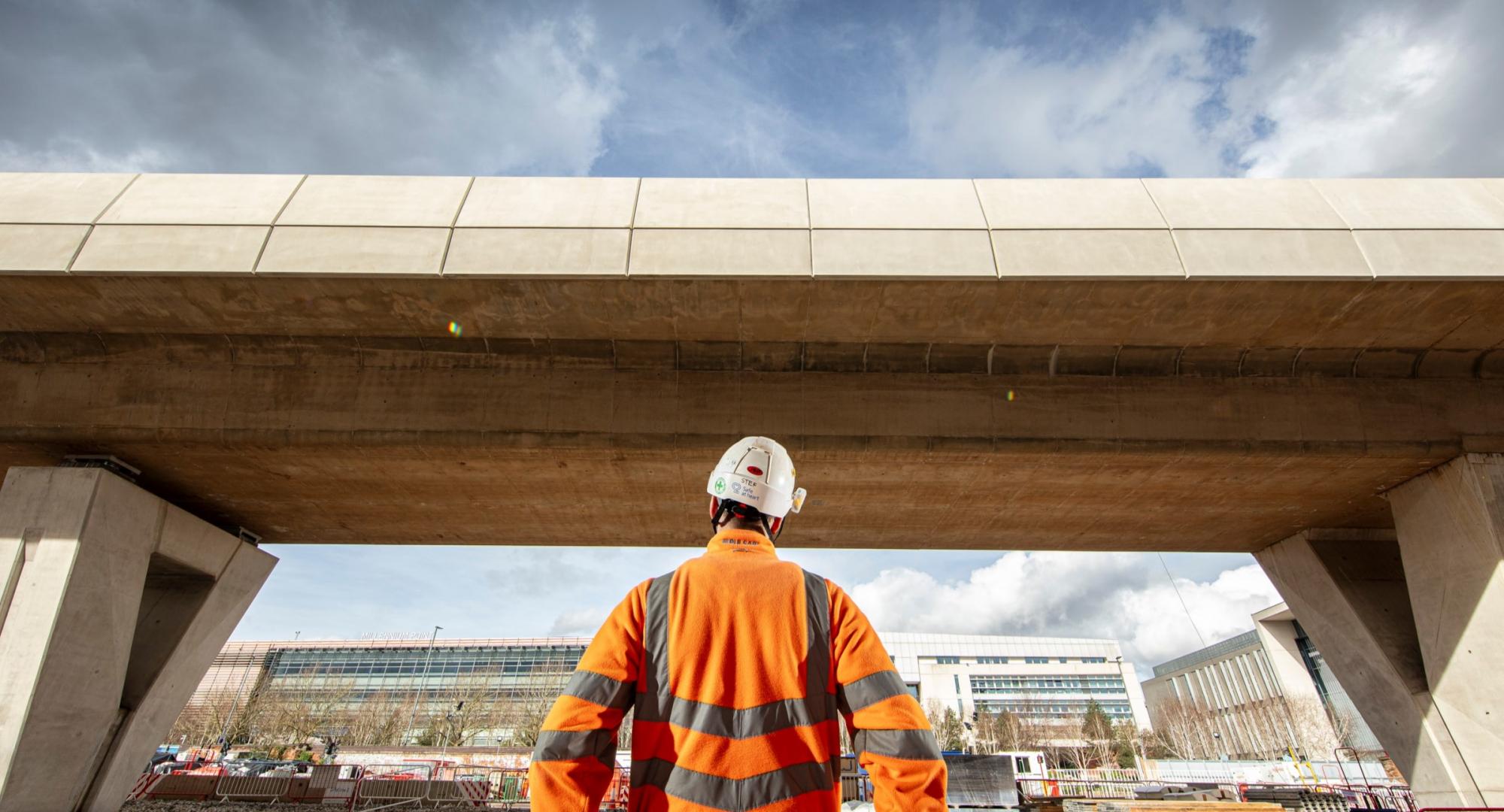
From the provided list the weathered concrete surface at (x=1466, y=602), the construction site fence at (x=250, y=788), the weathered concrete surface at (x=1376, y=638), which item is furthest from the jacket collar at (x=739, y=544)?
the construction site fence at (x=250, y=788)

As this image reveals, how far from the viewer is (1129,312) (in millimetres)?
10258

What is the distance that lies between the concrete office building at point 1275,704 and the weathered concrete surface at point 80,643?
39055 millimetres

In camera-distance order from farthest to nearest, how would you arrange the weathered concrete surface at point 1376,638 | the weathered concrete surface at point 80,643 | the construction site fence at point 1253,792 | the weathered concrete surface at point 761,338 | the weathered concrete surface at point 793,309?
the construction site fence at point 1253,792 < the weathered concrete surface at point 1376,638 < the weathered concrete surface at point 80,643 < the weathered concrete surface at point 793,309 < the weathered concrete surface at point 761,338

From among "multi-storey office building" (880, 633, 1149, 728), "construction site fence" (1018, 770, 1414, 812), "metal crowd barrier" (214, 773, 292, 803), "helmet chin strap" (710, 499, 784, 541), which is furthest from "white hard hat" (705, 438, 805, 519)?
"multi-storey office building" (880, 633, 1149, 728)

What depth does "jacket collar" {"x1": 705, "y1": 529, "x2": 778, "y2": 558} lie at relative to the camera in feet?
8.74

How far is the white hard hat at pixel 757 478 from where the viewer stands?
2920 millimetres

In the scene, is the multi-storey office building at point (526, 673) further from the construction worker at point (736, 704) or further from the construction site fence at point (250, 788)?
the construction worker at point (736, 704)

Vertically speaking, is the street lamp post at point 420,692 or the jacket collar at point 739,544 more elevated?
the street lamp post at point 420,692

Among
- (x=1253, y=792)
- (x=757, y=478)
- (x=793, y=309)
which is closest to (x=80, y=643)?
(x=793, y=309)

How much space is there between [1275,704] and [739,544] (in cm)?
7158

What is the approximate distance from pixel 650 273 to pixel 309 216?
14.5ft

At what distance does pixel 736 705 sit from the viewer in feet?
7.62

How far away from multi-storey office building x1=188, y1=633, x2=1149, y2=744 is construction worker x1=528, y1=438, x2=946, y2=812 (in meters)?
71.3

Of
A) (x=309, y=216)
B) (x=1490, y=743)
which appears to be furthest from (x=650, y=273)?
(x=1490, y=743)
